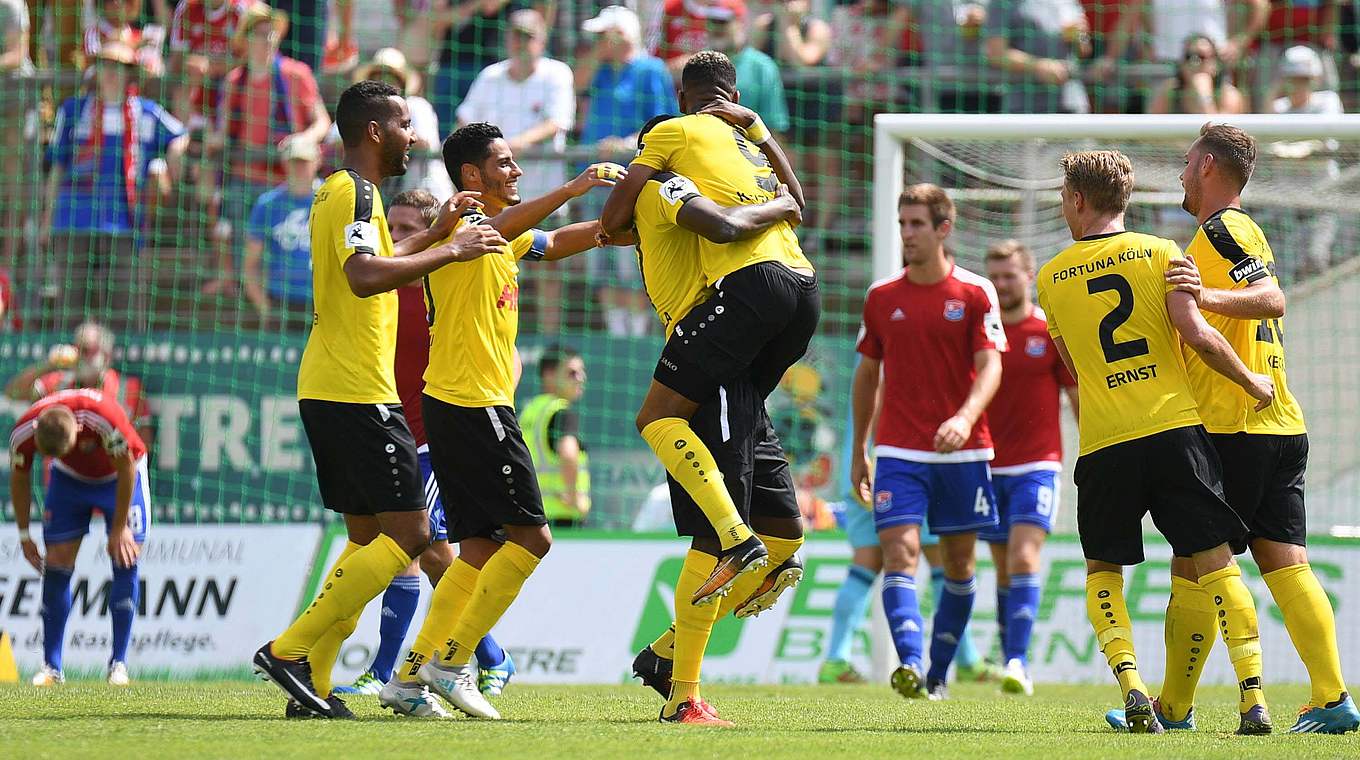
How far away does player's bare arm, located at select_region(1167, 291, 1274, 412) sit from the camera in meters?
5.91

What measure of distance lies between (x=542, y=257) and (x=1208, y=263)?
271 cm

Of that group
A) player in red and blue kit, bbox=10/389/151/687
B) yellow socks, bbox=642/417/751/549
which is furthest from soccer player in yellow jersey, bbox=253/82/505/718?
player in red and blue kit, bbox=10/389/151/687

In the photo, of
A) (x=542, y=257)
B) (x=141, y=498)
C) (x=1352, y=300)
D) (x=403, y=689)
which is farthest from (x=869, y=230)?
(x=403, y=689)

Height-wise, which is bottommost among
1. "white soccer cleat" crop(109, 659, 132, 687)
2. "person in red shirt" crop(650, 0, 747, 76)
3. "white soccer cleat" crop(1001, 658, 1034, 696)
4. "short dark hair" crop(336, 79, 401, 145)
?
"white soccer cleat" crop(109, 659, 132, 687)

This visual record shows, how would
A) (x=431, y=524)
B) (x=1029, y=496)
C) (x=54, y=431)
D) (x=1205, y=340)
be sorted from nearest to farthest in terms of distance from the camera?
1. (x=1205, y=340)
2. (x=431, y=524)
3. (x=1029, y=496)
4. (x=54, y=431)

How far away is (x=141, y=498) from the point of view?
1038 cm

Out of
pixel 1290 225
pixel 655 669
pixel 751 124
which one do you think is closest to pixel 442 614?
pixel 655 669

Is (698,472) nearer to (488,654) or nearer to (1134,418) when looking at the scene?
(1134,418)

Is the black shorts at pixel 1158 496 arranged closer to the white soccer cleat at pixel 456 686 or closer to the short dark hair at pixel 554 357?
the white soccer cleat at pixel 456 686

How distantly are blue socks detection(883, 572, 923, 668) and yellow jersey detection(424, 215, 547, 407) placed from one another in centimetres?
294

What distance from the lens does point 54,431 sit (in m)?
9.70

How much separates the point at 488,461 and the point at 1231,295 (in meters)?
2.89

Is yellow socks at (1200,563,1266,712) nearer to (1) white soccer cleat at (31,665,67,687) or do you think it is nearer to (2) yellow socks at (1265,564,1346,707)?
(2) yellow socks at (1265,564,1346,707)

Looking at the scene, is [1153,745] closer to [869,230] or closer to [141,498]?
[141,498]
